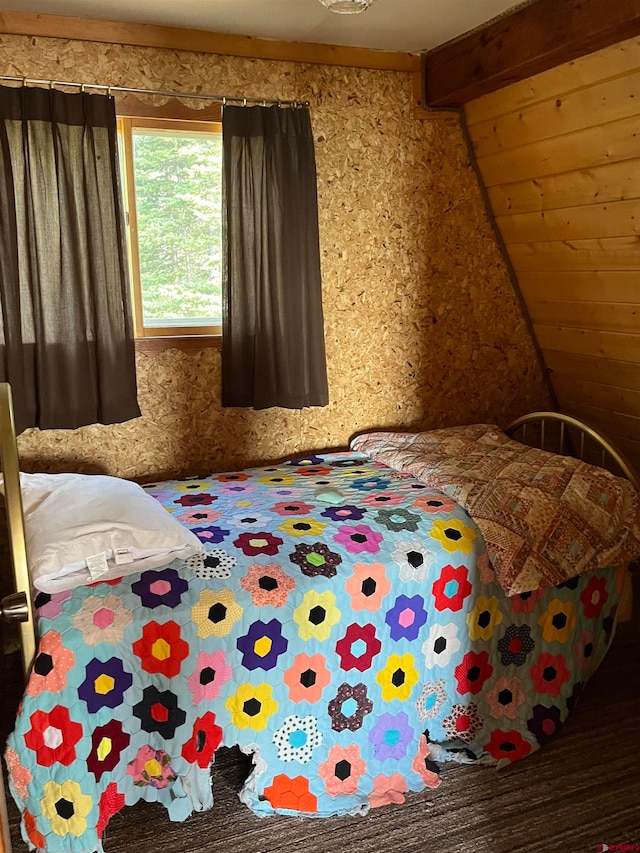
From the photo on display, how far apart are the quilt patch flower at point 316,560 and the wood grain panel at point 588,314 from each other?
1553 mm

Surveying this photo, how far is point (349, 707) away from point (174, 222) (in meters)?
1.93

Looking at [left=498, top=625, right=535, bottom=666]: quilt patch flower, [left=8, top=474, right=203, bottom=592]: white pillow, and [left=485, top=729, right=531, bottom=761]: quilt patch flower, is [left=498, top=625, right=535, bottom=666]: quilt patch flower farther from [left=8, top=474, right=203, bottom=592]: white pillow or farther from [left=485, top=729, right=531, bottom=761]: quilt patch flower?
[left=8, top=474, right=203, bottom=592]: white pillow

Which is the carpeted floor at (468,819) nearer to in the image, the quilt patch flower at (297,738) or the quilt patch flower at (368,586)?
the quilt patch flower at (297,738)

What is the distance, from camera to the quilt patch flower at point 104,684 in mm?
1847

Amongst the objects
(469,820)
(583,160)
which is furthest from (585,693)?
(583,160)

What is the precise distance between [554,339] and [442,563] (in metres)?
1.60

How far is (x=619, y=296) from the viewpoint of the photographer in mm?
2906

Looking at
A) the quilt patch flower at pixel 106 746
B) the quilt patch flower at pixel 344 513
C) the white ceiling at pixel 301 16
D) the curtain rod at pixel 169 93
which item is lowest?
the quilt patch flower at pixel 106 746

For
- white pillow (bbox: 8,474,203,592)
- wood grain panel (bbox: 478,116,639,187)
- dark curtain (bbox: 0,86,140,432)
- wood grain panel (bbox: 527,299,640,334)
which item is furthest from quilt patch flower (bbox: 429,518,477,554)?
wood grain panel (bbox: 478,116,639,187)

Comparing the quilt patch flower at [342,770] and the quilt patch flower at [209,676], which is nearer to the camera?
the quilt patch flower at [209,676]

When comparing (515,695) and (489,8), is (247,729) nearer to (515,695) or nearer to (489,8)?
(515,695)

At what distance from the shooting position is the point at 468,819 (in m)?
2.04

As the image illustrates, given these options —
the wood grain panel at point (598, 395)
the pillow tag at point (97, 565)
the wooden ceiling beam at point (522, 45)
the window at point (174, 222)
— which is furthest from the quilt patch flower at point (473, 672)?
the wooden ceiling beam at point (522, 45)

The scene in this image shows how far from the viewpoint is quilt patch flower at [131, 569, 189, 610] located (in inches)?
77.1
